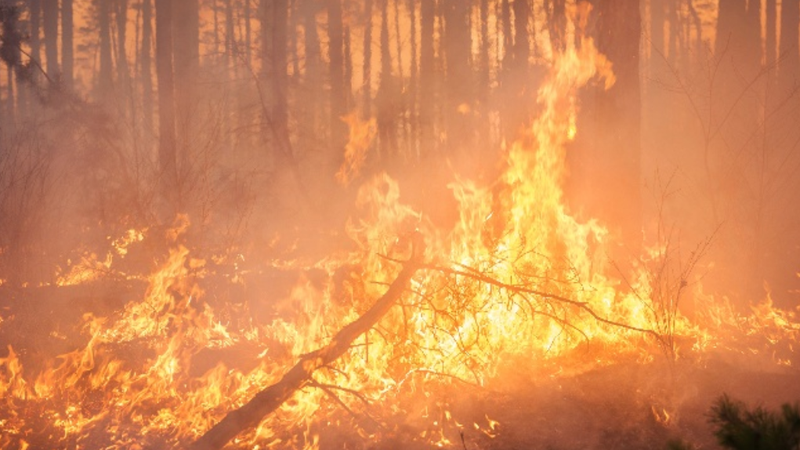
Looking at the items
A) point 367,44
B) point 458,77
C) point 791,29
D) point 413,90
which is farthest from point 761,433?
point 367,44

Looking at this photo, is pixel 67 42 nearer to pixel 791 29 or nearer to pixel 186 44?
pixel 186 44

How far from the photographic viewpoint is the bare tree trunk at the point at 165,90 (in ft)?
37.0

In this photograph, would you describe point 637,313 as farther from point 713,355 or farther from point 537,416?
point 537,416

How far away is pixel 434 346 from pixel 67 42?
29789mm

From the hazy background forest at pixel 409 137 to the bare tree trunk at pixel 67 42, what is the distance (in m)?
6.83

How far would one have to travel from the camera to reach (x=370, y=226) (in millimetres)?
6352

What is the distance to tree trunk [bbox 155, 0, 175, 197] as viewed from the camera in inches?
436

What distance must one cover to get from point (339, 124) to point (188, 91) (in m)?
4.99

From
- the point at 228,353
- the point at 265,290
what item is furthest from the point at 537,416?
the point at 265,290

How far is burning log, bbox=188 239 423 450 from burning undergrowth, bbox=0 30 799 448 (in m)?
0.03

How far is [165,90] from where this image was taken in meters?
13.0

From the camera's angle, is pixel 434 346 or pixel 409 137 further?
pixel 409 137

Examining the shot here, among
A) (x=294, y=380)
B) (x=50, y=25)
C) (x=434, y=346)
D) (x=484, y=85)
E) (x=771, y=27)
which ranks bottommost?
(x=434, y=346)

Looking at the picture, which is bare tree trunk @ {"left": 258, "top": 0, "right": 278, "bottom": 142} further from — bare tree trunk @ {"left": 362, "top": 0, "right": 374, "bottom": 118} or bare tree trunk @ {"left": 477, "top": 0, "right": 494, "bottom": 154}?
bare tree trunk @ {"left": 362, "top": 0, "right": 374, "bottom": 118}
